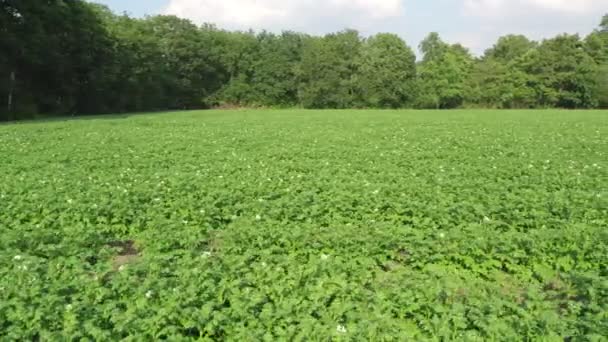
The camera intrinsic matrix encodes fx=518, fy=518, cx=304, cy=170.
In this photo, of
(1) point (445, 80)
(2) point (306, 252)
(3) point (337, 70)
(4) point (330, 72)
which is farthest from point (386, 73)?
(2) point (306, 252)

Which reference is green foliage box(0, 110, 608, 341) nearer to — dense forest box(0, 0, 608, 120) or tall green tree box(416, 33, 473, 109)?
dense forest box(0, 0, 608, 120)

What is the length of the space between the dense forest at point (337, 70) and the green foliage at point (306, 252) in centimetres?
5210

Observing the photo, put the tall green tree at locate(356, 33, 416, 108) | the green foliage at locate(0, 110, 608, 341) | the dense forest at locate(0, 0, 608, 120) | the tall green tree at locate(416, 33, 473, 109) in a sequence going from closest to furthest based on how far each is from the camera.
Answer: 1. the green foliage at locate(0, 110, 608, 341)
2. the dense forest at locate(0, 0, 608, 120)
3. the tall green tree at locate(356, 33, 416, 108)
4. the tall green tree at locate(416, 33, 473, 109)

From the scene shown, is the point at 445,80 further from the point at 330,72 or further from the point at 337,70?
the point at 330,72

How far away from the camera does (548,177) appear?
10539 millimetres

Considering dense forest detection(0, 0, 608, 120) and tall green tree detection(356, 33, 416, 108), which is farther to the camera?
tall green tree detection(356, 33, 416, 108)

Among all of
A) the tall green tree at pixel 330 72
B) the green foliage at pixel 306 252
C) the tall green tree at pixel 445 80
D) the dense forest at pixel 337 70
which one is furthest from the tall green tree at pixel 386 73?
the green foliage at pixel 306 252

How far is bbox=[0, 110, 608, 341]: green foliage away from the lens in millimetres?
4434

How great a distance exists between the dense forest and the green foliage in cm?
5210

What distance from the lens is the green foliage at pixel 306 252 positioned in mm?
4434

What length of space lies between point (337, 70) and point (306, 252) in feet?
Result: 257

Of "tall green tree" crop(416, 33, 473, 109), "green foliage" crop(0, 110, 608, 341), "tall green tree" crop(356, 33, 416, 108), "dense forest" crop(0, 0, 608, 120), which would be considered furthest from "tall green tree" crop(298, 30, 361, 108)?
"green foliage" crop(0, 110, 608, 341)

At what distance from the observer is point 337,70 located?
82.9m

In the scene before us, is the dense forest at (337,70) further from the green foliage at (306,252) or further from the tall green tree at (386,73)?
the green foliage at (306,252)
